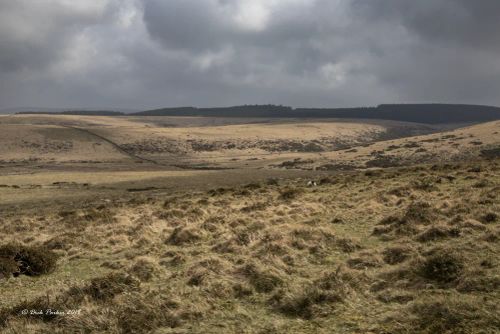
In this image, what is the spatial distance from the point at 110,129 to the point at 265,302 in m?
174

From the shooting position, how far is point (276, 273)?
12203 millimetres

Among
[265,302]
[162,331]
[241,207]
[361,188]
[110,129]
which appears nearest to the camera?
[162,331]

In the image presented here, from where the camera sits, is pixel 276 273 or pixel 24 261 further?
pixel 24 261

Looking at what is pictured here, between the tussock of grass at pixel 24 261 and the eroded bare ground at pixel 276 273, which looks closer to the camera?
the eroded bare ground at pixel 276 273

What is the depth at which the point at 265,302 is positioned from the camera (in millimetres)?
10539

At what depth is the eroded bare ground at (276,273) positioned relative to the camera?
916cm

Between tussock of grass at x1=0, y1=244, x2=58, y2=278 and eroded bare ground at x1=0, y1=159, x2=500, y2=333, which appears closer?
eroded bare ground at x1=0, y1=159, x2=500, y2=333

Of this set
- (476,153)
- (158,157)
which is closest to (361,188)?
(476,153)

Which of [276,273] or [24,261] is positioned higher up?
[276,273]

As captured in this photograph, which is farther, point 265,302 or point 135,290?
point 135,290

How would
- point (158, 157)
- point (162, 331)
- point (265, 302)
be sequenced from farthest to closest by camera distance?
point (158, 157), point (265, 302), point (162, 331)

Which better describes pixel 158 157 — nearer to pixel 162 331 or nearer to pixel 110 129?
pixel 110 129

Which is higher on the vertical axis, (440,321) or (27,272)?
(440,321)

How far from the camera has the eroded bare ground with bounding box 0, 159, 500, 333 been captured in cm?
916
